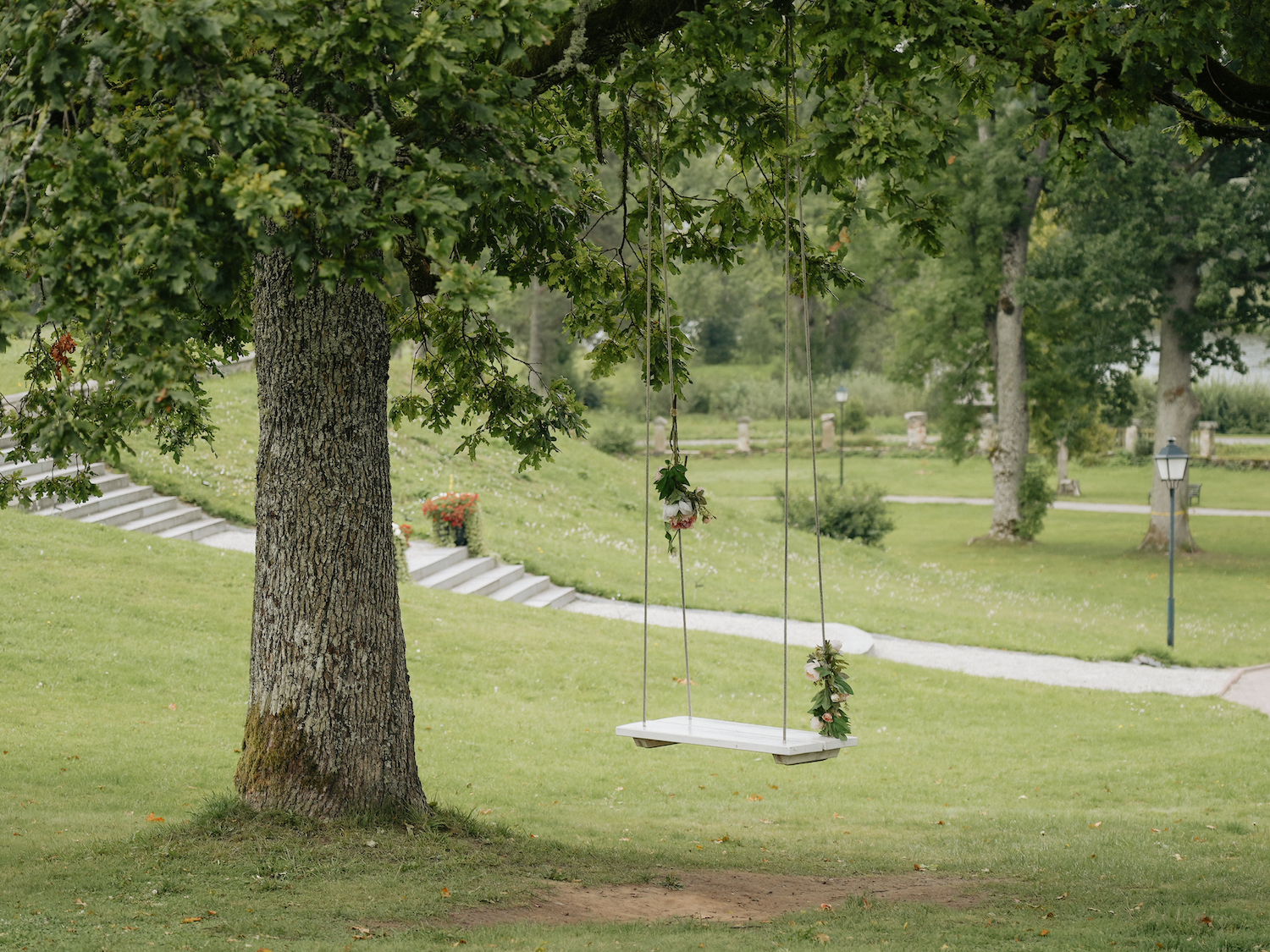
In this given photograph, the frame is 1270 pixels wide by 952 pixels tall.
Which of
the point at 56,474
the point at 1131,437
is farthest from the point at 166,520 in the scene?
the point at 1131,437

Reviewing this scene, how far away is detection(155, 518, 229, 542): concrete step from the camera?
15.0 meters

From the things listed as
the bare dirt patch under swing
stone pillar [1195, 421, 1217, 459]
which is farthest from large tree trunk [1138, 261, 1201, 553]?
the bare dirt patch under swing

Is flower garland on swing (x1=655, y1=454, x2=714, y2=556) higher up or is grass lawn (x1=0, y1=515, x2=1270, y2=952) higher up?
flower garland on swing (x1=655, y1=454, x2=714, y2=556)

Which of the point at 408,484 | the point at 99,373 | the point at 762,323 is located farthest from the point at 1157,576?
the point at 762,323

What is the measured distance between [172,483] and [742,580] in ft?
27.9

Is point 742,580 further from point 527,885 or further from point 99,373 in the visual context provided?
point 99,373

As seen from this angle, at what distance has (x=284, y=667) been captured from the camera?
5.82 m

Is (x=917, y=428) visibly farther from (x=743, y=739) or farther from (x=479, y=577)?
(x=743, y=739)

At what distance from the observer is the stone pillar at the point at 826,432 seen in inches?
1762

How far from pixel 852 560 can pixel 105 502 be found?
42.2 feet

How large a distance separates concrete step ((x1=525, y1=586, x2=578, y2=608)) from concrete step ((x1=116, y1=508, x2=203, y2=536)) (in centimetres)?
463

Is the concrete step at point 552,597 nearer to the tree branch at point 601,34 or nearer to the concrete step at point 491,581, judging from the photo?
the concrete step at point 491,581

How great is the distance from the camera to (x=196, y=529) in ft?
49.6

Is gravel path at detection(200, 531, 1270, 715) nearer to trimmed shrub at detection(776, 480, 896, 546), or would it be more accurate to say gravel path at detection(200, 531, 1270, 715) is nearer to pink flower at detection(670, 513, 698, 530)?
trimmed shrub at detection(776, 480, 896, 546)
